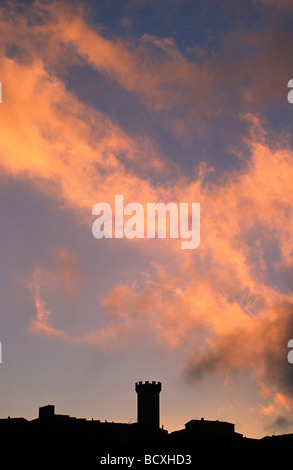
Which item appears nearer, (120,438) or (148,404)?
(120,438)

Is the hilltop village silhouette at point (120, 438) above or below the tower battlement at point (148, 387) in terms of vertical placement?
below

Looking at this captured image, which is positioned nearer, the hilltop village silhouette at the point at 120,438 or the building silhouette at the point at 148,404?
the hilltop village silhouette at the point at 120,438

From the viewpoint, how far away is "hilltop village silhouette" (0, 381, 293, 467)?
187ft

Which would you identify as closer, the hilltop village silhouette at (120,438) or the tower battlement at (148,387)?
the hilltop village silhouette at (120,438)

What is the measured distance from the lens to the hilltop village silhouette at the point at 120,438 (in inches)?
2247

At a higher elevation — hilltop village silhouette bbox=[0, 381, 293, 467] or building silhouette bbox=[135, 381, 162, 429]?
building silhouette bbox=[135, 381, 162, 429]

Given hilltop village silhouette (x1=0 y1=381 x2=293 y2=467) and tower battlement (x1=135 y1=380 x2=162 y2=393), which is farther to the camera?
tower battlement (x1=135 y1=380 x2=162 y2=393)

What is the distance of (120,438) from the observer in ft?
220

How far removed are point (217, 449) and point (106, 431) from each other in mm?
14728

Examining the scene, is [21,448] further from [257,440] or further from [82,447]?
[257,440]

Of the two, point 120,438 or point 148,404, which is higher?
point 148,404
